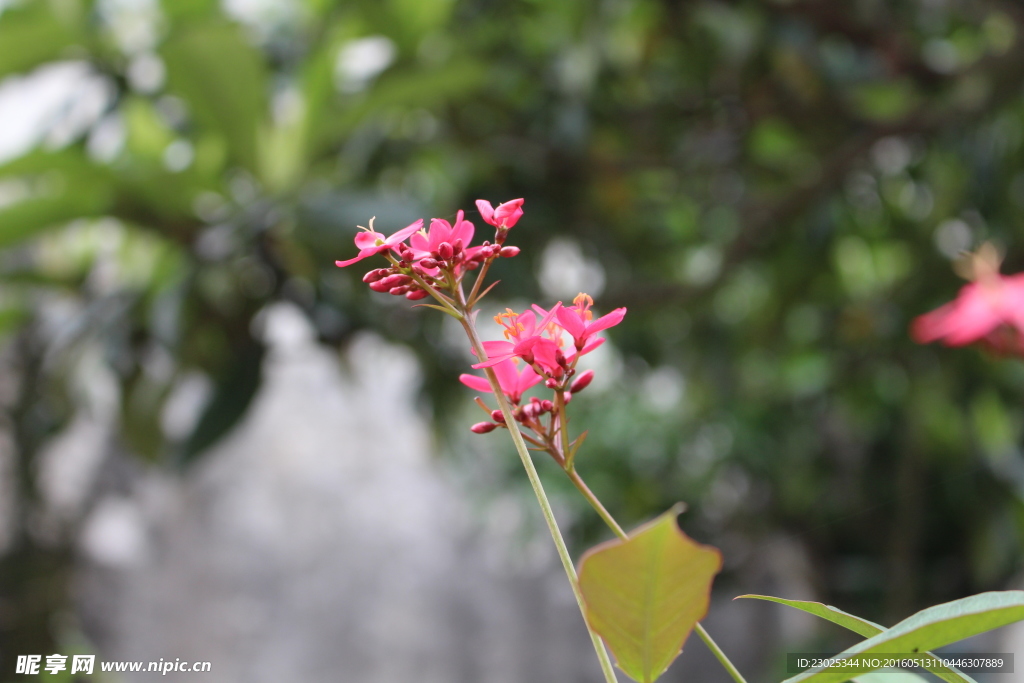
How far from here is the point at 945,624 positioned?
0.18 metres

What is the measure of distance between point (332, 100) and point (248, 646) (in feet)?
7.09

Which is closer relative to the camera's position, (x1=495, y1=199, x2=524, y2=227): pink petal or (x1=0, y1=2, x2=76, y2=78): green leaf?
(x1=495, y1=199, x2=524, y2=227): pink petal

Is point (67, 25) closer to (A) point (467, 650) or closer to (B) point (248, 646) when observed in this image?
(B) point (248, 646)

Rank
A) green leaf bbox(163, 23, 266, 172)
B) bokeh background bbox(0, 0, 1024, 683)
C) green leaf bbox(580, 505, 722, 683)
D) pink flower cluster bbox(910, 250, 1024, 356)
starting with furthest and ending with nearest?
bokeh background bbox(0, 0, 1024, 683), green leaf bbox(163, 23, 266, 172), pink flower cluster bbox(910, 250, 1024, 356), green leaf bbox(580, 505, 722, 683)

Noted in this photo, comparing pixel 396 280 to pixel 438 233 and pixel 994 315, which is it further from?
pixel 994 315

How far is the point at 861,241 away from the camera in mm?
1471

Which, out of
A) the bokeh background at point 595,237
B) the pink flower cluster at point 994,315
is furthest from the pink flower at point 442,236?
the pink flower cluster at point 994,315

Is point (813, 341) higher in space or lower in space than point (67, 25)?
lower

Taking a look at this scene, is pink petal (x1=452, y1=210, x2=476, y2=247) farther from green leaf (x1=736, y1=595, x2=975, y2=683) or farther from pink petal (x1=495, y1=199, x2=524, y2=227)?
green leaf (x1=736, y1=595, x2=975, y2=683)

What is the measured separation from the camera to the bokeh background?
2.95 feet

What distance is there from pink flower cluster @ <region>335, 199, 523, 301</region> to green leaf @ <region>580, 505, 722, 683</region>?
0.09 m

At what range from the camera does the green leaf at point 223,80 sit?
0.79 m

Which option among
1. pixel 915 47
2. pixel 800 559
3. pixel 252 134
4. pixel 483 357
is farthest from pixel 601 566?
pixel 800 559

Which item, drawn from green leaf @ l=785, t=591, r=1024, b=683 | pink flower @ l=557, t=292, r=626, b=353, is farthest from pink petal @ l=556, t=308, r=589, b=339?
green leaf @ l=785, t=591, r=1024, b=683
